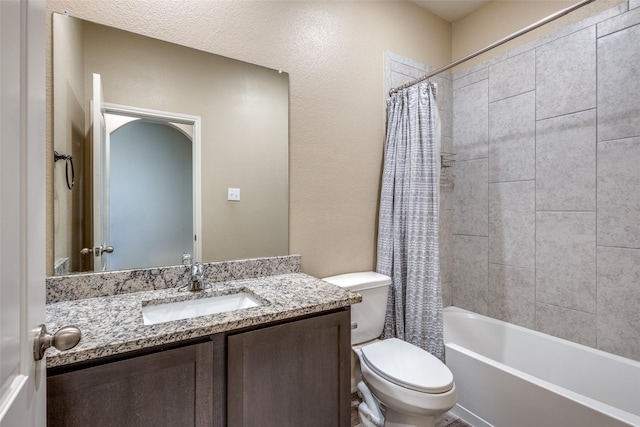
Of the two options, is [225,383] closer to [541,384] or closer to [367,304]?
[367,304]

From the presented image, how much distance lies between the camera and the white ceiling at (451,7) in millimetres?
2266

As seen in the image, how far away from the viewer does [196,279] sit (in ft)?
4.42

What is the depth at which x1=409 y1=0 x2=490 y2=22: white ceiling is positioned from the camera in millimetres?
2266

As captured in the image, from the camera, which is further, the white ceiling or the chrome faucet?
the white ceiling

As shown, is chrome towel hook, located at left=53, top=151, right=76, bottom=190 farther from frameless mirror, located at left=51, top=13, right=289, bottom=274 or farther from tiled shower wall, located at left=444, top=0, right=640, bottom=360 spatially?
tiled shower wall, located at left=444, top=0, right=640, bottom=360

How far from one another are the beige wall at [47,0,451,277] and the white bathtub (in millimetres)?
870

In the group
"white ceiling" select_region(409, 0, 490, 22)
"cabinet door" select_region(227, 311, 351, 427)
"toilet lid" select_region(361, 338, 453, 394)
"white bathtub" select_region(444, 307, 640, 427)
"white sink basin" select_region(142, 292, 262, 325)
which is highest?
"white ceiling" select_region(409, 0, 490, 22)

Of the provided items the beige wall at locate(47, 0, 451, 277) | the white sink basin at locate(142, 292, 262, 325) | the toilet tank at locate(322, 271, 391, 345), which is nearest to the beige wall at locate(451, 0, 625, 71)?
the beige wall at locate(47, 0, 451, 277)

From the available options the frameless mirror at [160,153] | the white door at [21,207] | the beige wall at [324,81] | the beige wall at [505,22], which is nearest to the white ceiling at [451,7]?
the beige wall at [505,22]

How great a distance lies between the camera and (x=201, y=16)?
1.50 metres

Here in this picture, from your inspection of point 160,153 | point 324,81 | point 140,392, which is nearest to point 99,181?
point 160,153

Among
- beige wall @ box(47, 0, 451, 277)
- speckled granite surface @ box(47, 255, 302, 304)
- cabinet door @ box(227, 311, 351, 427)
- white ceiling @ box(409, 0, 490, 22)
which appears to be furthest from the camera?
white ceiling @ box(409, 0, 490, 22)

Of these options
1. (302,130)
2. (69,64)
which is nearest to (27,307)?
(69,64)

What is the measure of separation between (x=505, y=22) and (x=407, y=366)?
7.80ft
